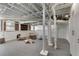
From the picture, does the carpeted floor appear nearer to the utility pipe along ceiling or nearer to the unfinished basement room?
the unfinished basement room

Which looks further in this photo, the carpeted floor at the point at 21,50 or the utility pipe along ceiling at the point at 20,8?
the carpeted floor at the point at 21,50

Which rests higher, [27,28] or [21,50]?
[27,28]

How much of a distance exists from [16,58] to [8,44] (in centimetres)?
370

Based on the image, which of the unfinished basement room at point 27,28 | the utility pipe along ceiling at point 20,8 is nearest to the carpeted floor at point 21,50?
the unfinished basement room at point 27,28

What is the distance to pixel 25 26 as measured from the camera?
4.12 m

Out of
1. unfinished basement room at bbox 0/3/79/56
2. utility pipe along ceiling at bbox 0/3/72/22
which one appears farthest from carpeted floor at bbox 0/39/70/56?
utility pipe along ceiling at bbox 0/3/72/22

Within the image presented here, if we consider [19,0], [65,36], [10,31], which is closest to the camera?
[19,0]

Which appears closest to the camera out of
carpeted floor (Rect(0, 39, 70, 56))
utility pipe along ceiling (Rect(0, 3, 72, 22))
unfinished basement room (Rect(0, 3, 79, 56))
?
unfinished basement room (Rect(0, 3, 79, 56))

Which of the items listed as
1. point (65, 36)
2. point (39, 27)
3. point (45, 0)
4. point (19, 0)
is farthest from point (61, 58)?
point (65, 36)

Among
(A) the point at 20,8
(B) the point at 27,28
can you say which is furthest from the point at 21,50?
(A) the point at 20,8

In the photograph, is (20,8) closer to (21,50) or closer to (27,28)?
(27,28)

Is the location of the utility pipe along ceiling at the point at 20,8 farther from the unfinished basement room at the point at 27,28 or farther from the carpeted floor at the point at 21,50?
the carpeted floor at the point at 21,50

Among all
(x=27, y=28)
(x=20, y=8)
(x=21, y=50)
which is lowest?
(x=21, y=50)

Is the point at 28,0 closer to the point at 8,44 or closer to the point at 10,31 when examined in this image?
the point at 10,31
